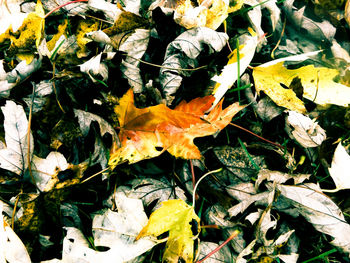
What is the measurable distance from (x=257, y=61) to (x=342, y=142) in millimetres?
455

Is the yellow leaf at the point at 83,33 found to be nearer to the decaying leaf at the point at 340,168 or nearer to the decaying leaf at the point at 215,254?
the decaying leaf at the point at 215,254

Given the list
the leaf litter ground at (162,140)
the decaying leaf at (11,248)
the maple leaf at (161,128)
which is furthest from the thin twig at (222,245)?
the decaying leaf at (11,248)

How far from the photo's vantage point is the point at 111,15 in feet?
3.13

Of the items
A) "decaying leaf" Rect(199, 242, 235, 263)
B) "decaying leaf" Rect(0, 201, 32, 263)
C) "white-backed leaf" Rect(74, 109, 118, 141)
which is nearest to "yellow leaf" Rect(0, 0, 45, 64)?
"white-backed leaf" Rect(74, 109, 118, 141)

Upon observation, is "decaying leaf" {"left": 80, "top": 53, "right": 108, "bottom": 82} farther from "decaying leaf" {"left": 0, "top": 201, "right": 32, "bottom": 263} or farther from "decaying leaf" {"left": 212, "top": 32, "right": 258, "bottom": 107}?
"decaying leaf" {"left": 0, "top": 201, "right": 32, "bottom": 263}

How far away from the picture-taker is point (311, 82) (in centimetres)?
96

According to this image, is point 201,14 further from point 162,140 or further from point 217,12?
point 162,140

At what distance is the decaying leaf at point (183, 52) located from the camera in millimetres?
872

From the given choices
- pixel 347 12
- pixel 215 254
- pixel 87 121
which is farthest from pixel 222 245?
pixel 347 12

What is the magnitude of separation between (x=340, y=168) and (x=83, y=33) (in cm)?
106

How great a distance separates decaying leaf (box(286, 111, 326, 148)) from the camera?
36.8 inches

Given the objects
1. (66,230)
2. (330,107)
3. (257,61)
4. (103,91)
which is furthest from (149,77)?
(330,107)

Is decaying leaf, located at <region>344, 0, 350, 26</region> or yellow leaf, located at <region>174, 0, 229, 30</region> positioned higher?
yellow leaf, located at <region>174, 0, 229, 30</region>

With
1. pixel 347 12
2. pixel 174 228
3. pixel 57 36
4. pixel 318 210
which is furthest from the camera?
pixel 347 12
